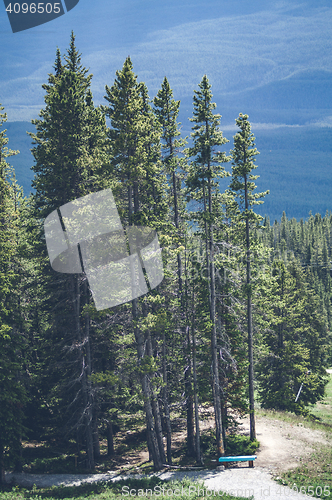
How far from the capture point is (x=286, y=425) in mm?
28953

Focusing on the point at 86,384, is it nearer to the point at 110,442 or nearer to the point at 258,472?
the point at 110,442

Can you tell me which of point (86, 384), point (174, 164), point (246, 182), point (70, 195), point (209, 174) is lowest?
point (86, 384)

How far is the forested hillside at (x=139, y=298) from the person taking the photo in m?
21.2

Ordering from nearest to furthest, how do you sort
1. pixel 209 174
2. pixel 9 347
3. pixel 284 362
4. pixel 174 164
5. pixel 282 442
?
pixel 9 347, pixel 209 174, pixel 174 164, pixel 282 442, pixel 284 362

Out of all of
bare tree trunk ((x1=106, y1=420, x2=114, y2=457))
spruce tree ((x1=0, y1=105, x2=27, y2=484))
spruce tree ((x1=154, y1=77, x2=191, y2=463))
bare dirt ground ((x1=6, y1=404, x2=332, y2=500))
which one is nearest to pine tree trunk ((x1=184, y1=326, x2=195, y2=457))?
spruce tree ((x1=154, y1=77, x2=191, y2=463))

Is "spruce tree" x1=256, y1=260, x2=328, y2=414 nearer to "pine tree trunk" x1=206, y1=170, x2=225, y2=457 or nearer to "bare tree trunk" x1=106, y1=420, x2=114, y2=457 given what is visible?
"pine tree trunk" x1=206, y1=170, x2=225, y2=457

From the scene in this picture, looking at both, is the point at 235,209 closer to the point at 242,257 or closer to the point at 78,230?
the point at 242,257

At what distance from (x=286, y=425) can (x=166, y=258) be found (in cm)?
1464

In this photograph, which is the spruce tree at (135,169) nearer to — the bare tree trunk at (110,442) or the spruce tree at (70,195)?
the spruce tree at (70,195)

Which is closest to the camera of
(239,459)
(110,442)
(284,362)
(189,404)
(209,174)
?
(239,459)

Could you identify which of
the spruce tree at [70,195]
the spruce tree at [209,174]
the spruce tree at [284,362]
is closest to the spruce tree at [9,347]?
the spruce tree at [70,195]

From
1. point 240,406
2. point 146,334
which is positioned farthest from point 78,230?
point 240,406

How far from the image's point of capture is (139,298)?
72.7ft

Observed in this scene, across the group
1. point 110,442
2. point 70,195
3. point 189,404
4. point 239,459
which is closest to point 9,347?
point 70,195
